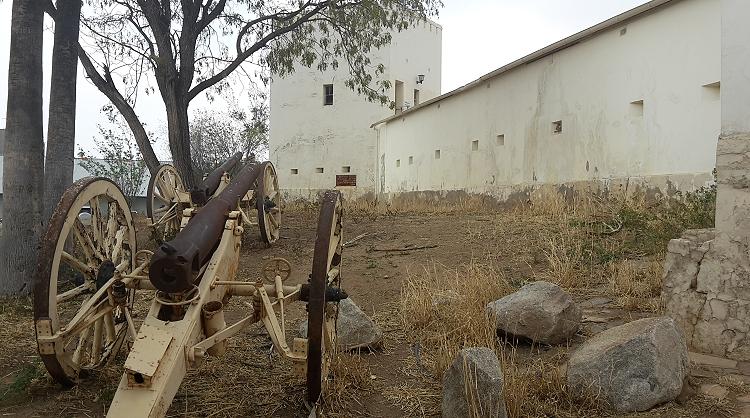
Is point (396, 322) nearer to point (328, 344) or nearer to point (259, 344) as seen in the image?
point (259, 344)

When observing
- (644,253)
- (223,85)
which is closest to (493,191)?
(223,85)

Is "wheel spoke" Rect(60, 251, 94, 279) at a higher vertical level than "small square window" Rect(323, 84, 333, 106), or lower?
lower

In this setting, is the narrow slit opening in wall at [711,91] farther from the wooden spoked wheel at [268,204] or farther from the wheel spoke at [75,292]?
the wheel spoke at [75,292]

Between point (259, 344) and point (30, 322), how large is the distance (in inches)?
A: 81.6

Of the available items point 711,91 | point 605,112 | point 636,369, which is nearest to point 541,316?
point 636,369

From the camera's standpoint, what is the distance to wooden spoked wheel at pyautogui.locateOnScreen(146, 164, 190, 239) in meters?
7.94

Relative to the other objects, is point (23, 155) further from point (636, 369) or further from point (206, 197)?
point (636, 369)

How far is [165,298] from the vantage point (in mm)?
2988

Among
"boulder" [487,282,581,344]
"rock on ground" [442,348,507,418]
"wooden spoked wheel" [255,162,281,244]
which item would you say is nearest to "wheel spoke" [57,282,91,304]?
"rock on ground" [442,348,507,418]

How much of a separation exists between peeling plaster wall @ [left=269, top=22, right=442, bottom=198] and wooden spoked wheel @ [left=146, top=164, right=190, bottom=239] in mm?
12949

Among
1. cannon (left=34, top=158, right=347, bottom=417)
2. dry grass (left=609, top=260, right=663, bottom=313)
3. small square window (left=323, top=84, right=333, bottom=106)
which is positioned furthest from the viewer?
small square window (left=323, top=84, right=333, bottom=106)

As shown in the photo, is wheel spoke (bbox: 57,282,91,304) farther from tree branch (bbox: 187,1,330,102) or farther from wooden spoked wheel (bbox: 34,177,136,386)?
tree branch (bbox: 187,1,330,102)

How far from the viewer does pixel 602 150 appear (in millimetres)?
9023

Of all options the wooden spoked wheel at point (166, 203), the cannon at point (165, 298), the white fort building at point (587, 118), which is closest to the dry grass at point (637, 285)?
the cannon at point (165, 298)
